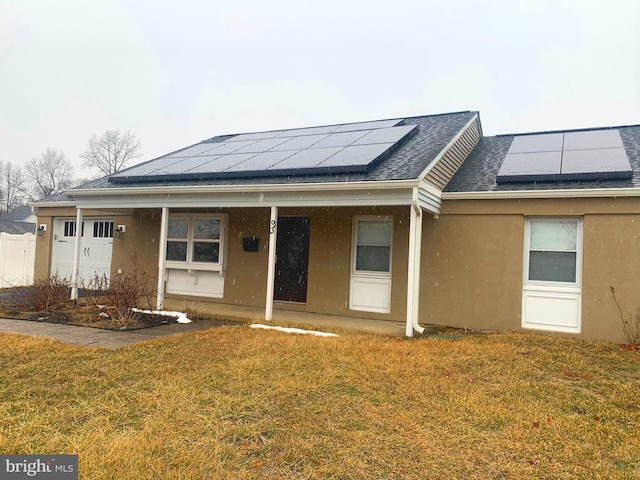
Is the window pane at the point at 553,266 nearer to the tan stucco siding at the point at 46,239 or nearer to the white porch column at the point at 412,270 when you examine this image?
the white porch column at the point at 412,270

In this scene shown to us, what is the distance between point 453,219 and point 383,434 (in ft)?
Answer: 18.5

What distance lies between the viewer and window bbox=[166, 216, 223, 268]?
1070cm

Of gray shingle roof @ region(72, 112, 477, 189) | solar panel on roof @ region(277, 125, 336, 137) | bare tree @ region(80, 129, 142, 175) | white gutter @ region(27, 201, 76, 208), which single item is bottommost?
white gutter @ region(27, 201, 76, 208)

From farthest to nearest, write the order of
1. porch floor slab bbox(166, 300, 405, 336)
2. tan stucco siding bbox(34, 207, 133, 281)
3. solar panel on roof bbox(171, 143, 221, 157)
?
tan stucco siding bbox(34, 207, 133, 281), solar panel on roof bbox(171, 143, 221, 157), porch floor slab bbox(166, 300, 405, 336)

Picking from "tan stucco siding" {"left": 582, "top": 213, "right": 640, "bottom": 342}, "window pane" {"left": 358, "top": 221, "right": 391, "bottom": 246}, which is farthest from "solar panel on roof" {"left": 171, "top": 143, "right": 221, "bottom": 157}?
"tan stucco siding" {"left": 582, "top": 213, "right": 640, "bottom": 342}

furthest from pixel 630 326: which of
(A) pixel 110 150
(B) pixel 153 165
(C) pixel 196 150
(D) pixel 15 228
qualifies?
(A) pixel 110 150

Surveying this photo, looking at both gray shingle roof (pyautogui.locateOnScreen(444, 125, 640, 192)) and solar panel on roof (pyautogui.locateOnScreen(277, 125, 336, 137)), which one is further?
solar panel on roof (pyautogui.locateOnScreen(277, 125, 336, 137))

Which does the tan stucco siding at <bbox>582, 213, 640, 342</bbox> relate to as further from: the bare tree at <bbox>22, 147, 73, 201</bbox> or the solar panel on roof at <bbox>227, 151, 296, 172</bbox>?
the bare tree at <bbox>22, 147, 73, 201</bbox>

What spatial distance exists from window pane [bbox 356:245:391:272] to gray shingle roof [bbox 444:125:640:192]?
172 cm

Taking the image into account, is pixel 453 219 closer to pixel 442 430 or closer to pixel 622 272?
pixel 622 272

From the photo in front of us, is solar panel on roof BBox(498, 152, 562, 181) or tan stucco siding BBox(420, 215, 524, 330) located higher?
solar panel on roof BBox(498, 152, 562, 181)

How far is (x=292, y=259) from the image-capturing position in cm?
993

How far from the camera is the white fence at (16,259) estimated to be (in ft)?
43.4

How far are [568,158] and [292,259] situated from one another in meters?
5.77
